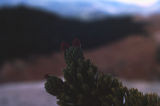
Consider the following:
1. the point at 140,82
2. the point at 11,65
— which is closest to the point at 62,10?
the point at 11,65

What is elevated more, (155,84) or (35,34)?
(35,34)

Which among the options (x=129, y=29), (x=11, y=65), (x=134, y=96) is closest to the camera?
(x=134, y=96)

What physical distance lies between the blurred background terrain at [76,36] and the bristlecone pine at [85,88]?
7.04m

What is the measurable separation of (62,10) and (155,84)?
4444 millimetres

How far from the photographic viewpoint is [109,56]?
10.2 metres

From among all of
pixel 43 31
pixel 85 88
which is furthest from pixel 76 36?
pixel 85 88

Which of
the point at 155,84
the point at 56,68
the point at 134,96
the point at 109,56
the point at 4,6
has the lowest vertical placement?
the point at 134,96

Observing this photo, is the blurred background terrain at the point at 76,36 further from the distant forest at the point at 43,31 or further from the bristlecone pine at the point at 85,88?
the bristlecone pine at the point at 85,88

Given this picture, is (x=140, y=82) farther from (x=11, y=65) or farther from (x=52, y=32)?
(x=11, y=65)

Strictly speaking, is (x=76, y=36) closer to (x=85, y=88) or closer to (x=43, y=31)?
(x=43, y=31)

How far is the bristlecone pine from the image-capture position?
145 centimetres

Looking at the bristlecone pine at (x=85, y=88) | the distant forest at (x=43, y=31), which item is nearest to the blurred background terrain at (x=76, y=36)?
the distant forest at (x=43, y=31)

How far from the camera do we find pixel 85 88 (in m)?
1.44

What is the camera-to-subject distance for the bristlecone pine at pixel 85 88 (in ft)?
4.74
